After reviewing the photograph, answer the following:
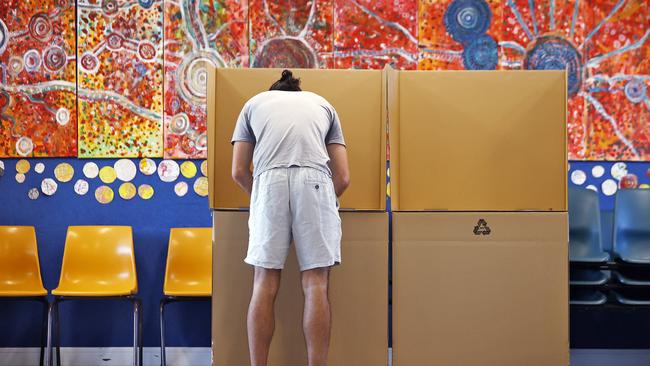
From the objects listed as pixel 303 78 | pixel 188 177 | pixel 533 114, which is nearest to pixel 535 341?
pixel 533 114

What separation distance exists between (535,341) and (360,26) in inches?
82.2

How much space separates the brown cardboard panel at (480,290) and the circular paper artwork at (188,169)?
1522mm

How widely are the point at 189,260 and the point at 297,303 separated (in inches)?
46.7

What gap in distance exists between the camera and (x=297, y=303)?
2686 millimetres

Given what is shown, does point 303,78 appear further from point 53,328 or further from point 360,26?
point 53,328

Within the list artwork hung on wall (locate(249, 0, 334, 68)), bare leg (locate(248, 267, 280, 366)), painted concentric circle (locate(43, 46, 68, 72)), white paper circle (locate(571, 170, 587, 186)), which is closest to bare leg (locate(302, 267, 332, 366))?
bare leg (locate(248, 267, 280, 366))

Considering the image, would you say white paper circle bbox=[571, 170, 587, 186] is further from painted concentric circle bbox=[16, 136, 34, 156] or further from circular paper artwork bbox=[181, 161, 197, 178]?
painted concentric circle bbox=[16, 136, 34, 156]

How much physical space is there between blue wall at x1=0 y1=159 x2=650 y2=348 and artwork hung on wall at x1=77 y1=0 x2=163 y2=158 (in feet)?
0.58

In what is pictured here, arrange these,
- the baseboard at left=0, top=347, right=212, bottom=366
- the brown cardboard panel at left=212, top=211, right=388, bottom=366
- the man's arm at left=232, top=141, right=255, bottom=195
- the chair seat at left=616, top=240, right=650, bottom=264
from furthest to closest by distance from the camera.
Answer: the baseboard at left=0, top=347, right=212, bottom=366 < the chair seat at left=616, top=240, right=650, bottom=264 < the brown cardboard panel at left=212, top=211, right=388, bottom=366 < the man's arm at left=232, top=141, right=255, bottom=195

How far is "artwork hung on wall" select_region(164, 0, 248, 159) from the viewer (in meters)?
3.74

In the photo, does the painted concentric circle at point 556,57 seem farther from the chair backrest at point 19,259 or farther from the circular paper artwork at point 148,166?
the chair backrest at point 19,259

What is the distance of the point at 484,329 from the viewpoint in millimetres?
2697

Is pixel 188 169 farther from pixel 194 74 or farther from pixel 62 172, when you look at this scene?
pixel 62 172

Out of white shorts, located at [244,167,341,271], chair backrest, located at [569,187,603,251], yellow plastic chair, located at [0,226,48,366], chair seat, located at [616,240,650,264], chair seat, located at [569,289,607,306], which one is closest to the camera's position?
white shorts, located at [244,167,341,271]
